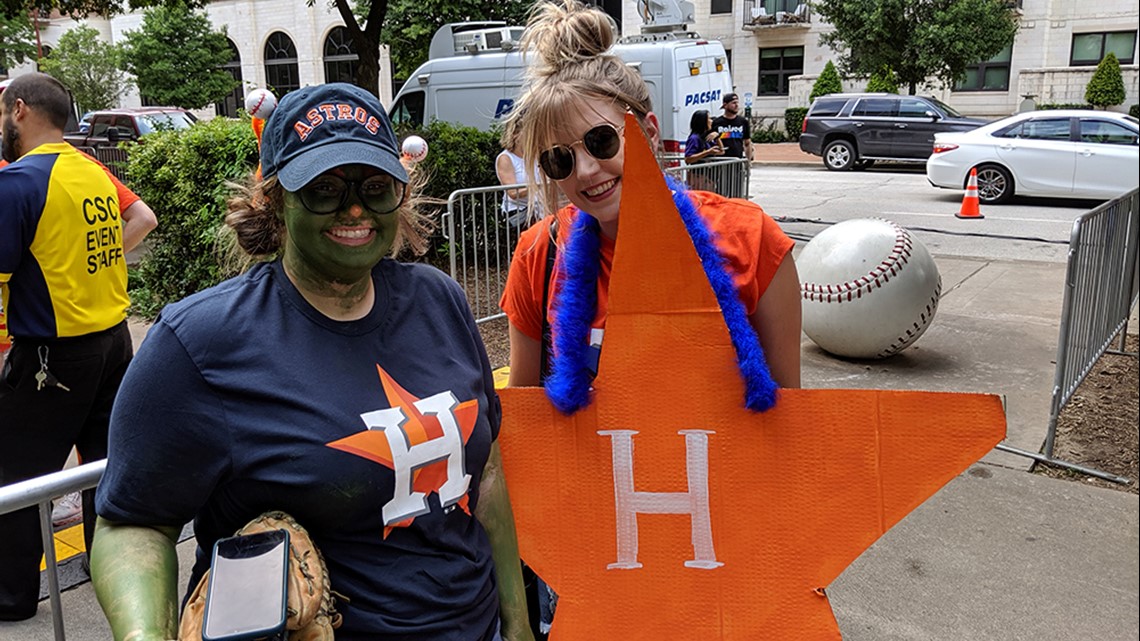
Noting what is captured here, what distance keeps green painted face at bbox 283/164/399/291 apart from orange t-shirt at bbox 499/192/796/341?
0.58m

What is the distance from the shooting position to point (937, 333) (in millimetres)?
7352

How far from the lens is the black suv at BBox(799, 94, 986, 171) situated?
20328 millimetres

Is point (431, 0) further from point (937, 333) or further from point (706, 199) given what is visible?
point (706, 199)

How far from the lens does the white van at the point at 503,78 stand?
13.0m

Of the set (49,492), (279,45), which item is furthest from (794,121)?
(49,492)

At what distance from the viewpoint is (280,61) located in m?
44.4

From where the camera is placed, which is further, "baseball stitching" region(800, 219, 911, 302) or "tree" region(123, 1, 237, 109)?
"tree" region(123, 1, 237, 109)

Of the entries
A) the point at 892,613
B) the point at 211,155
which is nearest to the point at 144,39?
the point at 211,155

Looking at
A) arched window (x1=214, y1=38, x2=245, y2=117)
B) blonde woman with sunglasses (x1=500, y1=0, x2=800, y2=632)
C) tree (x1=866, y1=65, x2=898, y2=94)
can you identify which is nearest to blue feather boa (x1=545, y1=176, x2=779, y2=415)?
blonde woman with sunglasses (x1=500, y1=0, x2=800, y2=632)

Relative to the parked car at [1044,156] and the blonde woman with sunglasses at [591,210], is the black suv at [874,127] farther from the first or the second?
the blonde woman with sunglasses at [591,210]

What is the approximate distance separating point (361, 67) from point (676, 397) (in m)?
9.67

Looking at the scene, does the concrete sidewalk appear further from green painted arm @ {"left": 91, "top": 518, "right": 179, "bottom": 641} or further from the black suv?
the black suv

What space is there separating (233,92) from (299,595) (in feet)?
152

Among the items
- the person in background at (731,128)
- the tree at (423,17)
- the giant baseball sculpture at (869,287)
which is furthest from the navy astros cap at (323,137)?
the tree at (423,17)
